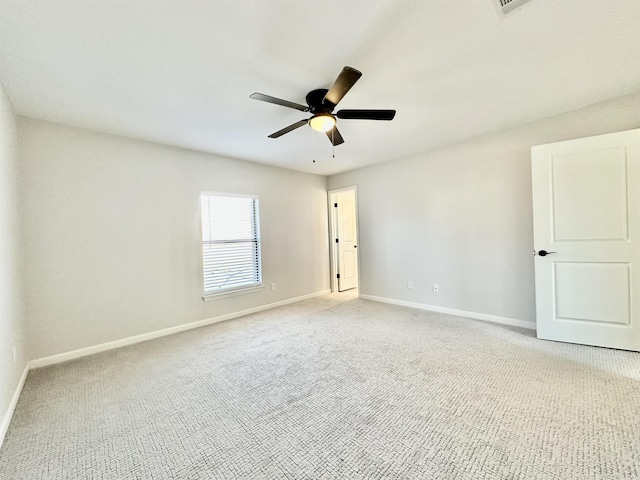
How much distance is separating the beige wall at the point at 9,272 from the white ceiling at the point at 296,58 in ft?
1.35

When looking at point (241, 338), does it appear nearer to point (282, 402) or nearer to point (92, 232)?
point (282, 402)

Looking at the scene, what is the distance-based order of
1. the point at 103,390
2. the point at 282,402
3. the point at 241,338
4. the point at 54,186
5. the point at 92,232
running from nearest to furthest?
the point at 282,402
the point at 103,390
the point at 54,186
the point at 92,232
the point at 241,338

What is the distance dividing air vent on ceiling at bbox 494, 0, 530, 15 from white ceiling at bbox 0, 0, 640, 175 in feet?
0.16

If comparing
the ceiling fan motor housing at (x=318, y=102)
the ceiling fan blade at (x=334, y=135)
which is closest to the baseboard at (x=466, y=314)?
the ceiling fan blade at (x=334, y=135)

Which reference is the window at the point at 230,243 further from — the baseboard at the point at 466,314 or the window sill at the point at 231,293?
the baseboard at the point at 466,314

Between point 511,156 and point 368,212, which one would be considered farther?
point 368,212

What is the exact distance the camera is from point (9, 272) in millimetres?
2162

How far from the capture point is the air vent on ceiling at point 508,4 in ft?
4.88

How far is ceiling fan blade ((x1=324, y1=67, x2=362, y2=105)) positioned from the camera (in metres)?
1.68

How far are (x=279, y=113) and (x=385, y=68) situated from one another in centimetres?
113

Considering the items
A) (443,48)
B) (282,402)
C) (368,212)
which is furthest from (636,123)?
(282,402)

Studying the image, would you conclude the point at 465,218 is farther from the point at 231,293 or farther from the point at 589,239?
the point at 231,293

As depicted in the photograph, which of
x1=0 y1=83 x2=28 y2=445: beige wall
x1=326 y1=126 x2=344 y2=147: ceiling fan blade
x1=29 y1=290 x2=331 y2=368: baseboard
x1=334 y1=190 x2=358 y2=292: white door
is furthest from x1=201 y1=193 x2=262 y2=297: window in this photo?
x1=326 y1=126 x2=344 y2=147: ceiling fan blade

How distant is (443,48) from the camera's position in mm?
1886
